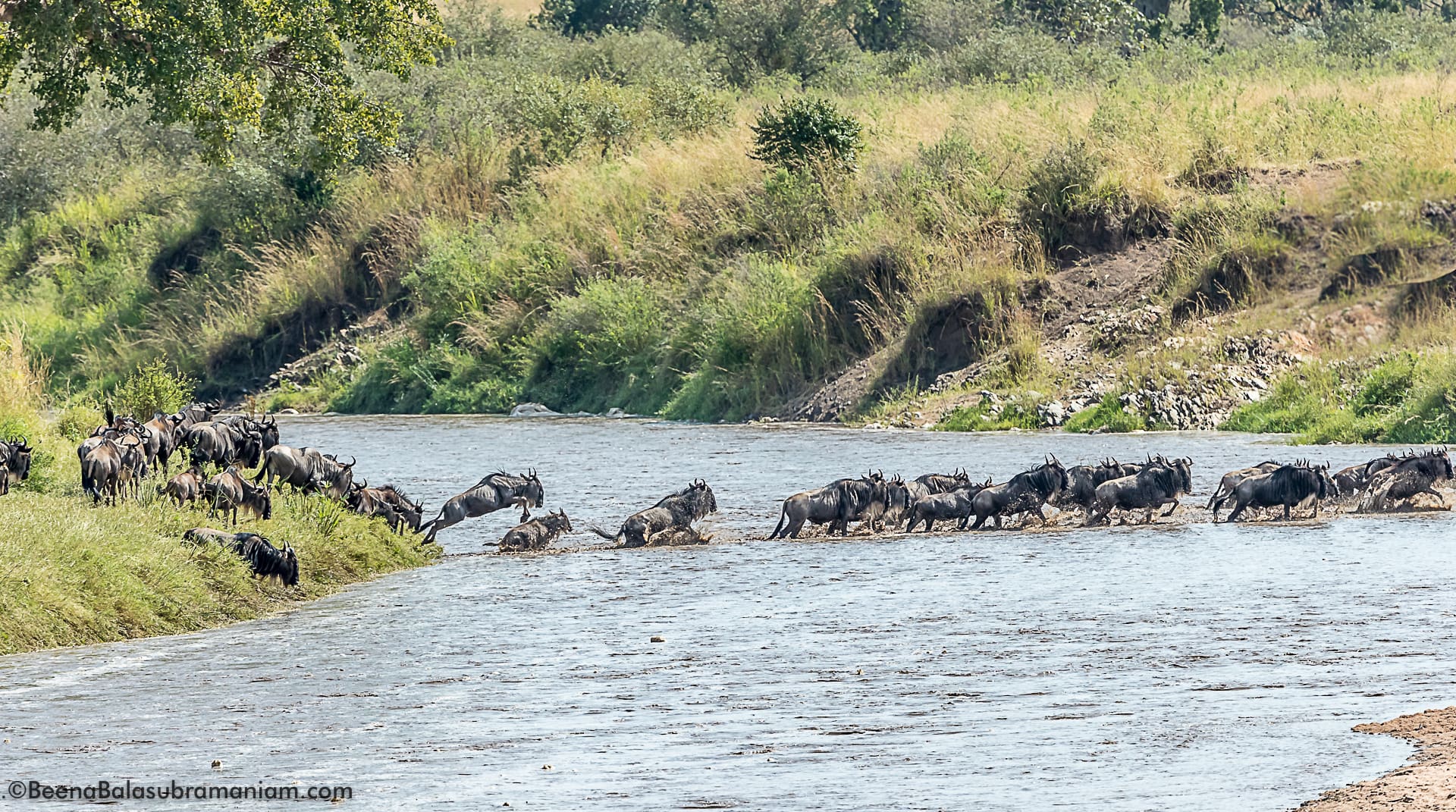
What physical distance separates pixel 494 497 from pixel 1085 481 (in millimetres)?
5391

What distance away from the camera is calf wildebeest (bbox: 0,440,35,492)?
16.3m

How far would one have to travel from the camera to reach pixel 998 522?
17938 mm

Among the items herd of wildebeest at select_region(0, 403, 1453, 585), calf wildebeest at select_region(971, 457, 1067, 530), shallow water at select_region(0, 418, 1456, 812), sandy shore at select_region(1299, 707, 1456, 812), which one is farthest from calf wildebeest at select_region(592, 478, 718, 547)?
sandy shore at select_region(1299, 707, 1456, 812)

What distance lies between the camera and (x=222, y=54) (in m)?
21.2

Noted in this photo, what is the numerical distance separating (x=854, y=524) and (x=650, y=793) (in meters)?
10.4

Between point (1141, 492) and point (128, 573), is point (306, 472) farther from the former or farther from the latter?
point (1141, 492)

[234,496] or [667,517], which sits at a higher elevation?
[234,496]

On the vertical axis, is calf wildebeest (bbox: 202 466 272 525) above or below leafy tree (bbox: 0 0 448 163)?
below

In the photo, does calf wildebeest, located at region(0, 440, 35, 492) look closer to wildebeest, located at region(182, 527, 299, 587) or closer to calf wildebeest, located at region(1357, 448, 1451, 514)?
wildebeest, located at region(182, 527, 299, 587)

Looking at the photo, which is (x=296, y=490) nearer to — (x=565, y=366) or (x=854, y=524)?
(x=854, y=524)

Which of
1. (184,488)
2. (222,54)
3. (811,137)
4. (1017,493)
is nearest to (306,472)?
(184,488)

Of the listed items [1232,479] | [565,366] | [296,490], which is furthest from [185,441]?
[565,366]

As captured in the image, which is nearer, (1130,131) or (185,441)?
Result: (185,441)

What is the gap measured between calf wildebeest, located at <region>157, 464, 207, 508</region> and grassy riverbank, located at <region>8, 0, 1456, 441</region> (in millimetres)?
14824
